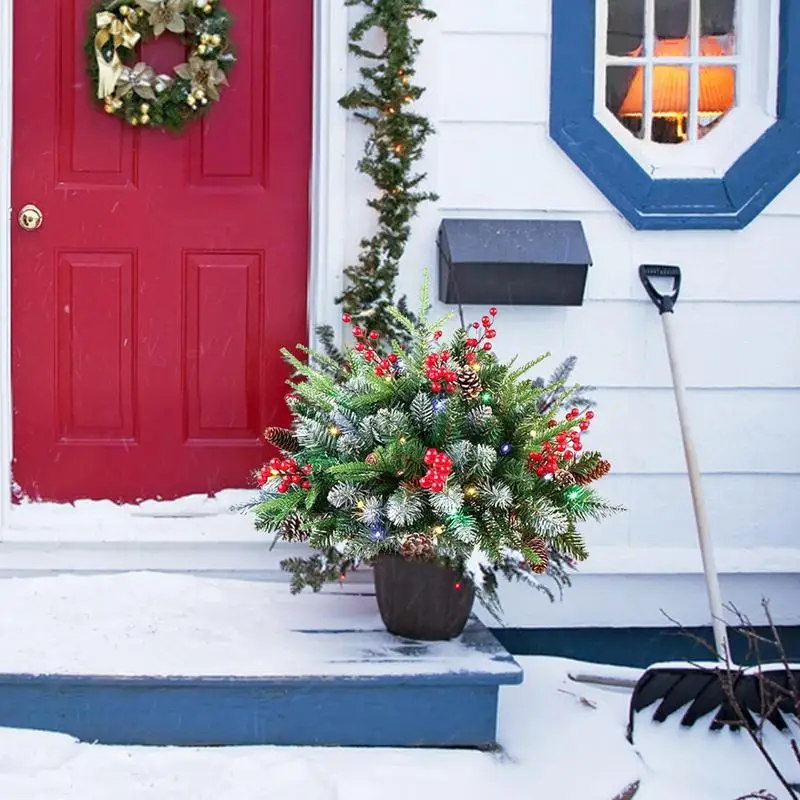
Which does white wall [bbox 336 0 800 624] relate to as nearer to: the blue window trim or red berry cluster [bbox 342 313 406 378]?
the blue window trim

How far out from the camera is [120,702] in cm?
271

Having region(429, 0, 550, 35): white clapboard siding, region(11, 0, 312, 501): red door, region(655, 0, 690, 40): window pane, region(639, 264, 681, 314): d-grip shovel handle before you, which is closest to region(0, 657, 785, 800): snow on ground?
region(11, 0, 312, 501): red door

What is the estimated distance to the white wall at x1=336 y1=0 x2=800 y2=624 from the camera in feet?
11.5

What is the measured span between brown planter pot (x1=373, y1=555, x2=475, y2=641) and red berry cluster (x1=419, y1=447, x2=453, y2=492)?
0.27 metres

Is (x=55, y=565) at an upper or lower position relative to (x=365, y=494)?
lower

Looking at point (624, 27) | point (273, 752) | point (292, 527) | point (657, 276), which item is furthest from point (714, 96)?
point (273, 752)

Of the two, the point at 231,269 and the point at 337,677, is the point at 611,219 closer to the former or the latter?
the point at 231,269

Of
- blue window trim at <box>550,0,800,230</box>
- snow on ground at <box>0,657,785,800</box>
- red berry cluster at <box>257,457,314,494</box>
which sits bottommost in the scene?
snow on ground at <box>0,657,785,800</box>

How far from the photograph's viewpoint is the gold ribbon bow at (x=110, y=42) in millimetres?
3414

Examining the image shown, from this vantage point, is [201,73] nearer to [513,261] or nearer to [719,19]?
[513,261]

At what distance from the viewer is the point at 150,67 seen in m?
3.47

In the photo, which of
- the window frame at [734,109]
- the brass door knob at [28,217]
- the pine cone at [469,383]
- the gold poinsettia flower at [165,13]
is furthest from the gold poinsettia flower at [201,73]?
the pine cone at [469,383]

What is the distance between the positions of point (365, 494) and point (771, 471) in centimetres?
149

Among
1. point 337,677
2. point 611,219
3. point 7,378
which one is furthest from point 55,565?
point 611,219
